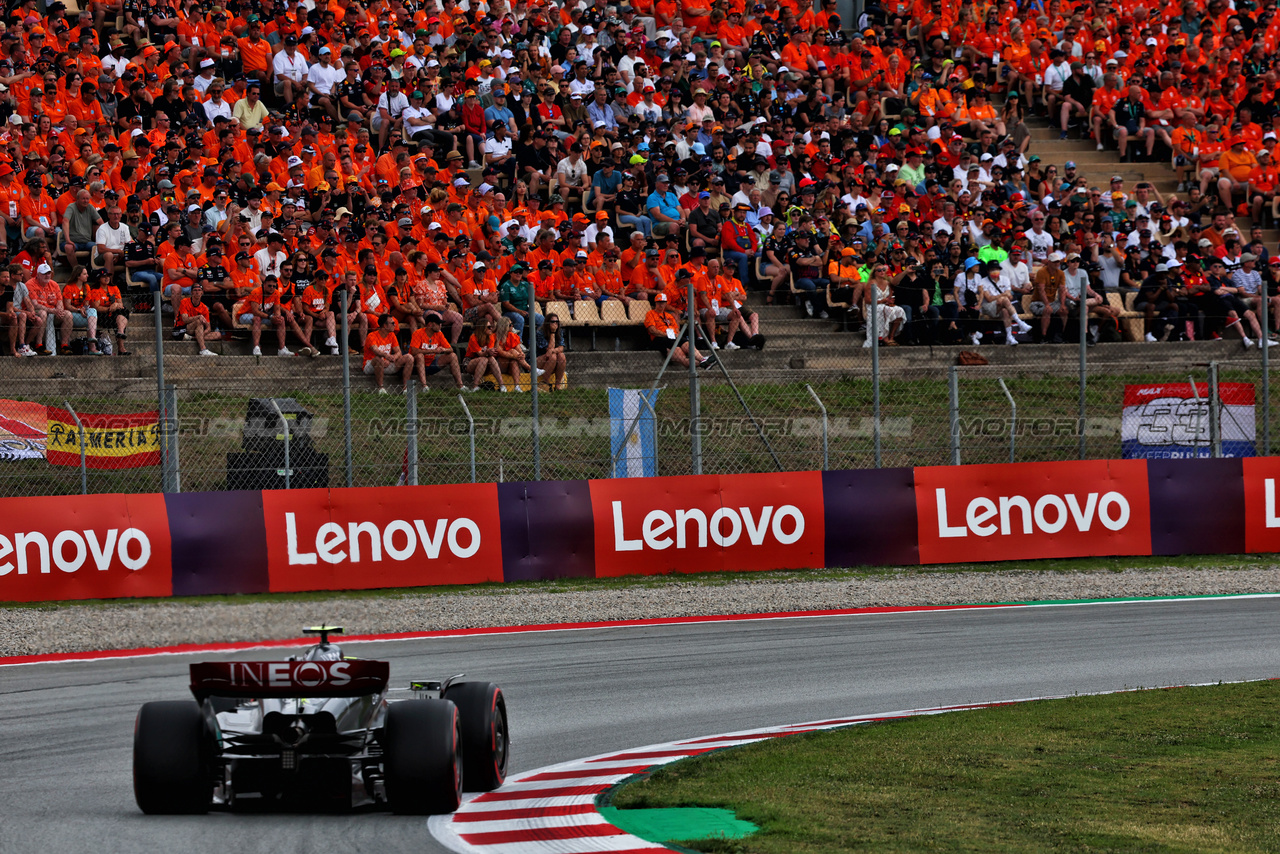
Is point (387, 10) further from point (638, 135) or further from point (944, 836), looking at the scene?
point (944, 836)

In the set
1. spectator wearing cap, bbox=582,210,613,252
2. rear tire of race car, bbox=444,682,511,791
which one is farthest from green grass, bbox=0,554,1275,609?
rear tire of race car, bbox=444,682,511,791

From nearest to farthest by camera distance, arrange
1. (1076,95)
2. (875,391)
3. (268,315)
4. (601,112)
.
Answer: (875,391) → (268,315) → (601,112) → (1076,95)

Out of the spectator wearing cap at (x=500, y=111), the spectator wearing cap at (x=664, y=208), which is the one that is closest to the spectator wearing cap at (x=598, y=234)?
the spectator wearing cap at (x=664, y=208)

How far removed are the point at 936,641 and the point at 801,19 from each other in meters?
14.9

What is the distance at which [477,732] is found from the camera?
7070 millimetres

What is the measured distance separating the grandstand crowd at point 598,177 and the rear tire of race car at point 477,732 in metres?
8.71

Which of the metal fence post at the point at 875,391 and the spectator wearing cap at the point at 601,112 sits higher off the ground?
the spectator wearing cap at the point at 601,112

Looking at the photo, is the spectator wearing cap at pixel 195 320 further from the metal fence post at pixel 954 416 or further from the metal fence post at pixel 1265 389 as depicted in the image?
the metal fence post at pixel 1265 389

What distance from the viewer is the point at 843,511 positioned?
15.7 meters

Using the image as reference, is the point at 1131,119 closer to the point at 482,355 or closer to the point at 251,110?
the point at 482,355

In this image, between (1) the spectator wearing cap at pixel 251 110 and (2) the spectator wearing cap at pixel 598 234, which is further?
(1) the spectator wearing cap at pixel 251 110

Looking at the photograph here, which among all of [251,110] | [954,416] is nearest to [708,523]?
[954,416]

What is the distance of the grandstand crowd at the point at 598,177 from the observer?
672 inches

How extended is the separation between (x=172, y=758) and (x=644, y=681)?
4.65 m
